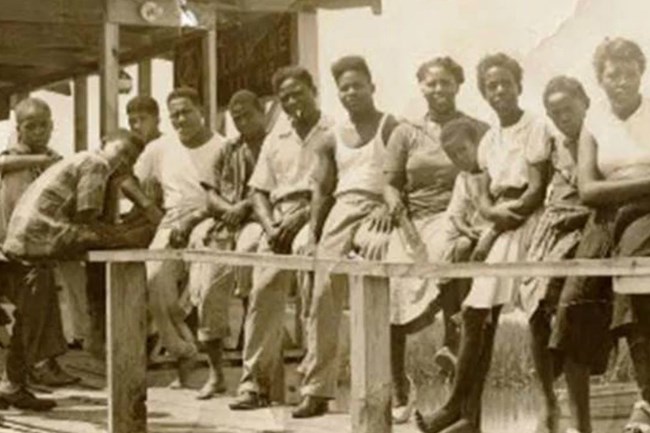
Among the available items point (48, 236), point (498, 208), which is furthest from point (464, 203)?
point (48, 236)

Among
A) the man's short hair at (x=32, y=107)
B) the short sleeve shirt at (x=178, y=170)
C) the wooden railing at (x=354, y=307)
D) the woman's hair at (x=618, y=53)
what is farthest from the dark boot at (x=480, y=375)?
the man's short hair at (x=32, y=107)

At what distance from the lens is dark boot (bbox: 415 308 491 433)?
639 cm

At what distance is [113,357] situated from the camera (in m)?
7.21

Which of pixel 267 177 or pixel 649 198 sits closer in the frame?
pixel 649 198

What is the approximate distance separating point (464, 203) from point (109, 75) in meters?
4.78

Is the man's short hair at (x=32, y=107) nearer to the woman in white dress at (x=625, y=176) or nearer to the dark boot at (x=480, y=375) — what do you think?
the dark boot at (x=480, y=375)

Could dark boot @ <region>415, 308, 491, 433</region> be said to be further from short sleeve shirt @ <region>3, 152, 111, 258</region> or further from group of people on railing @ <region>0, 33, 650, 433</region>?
short sleeve shirt @ <region>3, 152, 111, 258</region>

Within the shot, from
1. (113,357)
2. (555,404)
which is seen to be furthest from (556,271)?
(113,357)

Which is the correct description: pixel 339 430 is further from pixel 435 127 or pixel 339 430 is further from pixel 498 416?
pixel 435 127

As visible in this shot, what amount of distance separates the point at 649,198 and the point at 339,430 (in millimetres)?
1964

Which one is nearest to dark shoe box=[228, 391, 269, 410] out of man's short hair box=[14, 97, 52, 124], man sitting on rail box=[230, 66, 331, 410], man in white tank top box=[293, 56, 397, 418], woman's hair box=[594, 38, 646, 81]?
man sitting on rail box=[230, 66, 331, 410]

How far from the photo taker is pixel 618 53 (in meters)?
5.77

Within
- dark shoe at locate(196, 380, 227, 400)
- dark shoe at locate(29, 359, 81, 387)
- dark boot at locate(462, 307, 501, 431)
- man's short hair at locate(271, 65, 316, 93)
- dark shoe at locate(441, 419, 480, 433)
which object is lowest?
dark shoe at locate(29, 359, 81, 387)

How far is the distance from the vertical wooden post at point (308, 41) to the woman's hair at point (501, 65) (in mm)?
3171
